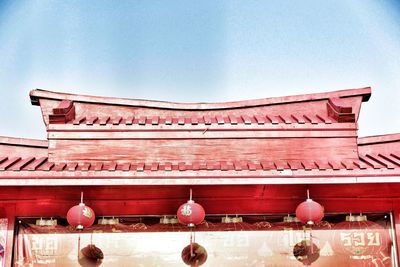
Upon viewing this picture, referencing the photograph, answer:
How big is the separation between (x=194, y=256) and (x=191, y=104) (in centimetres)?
224

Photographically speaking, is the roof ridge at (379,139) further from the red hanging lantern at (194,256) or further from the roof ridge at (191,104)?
the red hanging lantern at (194,256)

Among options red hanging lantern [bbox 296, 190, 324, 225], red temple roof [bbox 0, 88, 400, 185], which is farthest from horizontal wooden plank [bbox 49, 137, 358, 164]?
red hanging lantern [bbox 296, 190, 324, 225]

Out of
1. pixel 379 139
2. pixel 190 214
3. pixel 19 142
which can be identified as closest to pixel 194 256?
pixel 190 214

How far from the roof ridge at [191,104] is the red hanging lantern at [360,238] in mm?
1911

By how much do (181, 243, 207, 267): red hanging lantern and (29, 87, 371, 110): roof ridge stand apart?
2094mm

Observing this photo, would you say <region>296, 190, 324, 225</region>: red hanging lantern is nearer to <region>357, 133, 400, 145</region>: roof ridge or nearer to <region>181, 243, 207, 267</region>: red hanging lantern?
<region>181, 243, 207, 267</region>: red hanging lantern

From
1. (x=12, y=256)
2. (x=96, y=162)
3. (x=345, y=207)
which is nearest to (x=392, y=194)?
(x=345, y=207)

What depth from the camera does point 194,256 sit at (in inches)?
274

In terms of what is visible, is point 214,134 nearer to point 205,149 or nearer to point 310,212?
point 205,149

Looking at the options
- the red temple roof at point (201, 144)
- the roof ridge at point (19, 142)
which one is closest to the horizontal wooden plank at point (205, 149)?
the red temple roof at point (201, 144)

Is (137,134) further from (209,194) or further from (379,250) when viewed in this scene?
(379,250)

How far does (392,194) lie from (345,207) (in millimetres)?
619

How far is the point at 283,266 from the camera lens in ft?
22.8

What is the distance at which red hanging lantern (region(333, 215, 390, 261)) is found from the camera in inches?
275
